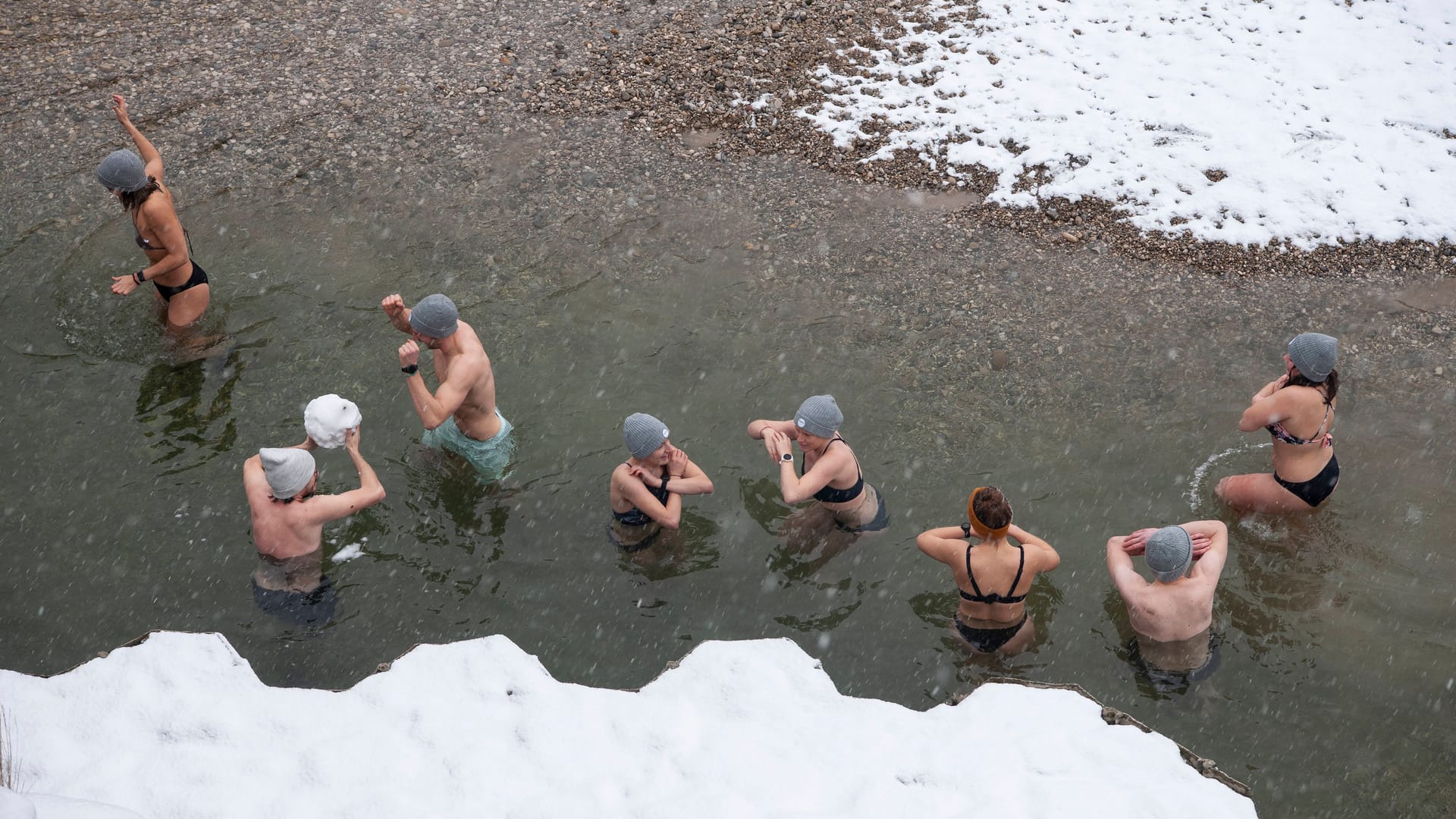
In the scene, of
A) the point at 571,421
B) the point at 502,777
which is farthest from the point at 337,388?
the point at 502,777

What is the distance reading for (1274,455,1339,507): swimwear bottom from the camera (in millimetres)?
6500

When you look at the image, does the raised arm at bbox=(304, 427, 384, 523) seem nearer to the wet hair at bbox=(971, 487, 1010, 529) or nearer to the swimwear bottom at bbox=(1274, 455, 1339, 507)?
the wet hair at bbox=(971, 487, 1010, 529)

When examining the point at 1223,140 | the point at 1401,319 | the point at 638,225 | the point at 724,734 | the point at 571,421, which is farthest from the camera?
the point at 1223,140

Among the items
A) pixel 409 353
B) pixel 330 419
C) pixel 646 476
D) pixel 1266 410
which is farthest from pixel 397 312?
pixel 1266 410

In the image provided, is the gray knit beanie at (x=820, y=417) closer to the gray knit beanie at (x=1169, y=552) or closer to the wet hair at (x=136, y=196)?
the gray knit beanie at (x=1169, y=552)

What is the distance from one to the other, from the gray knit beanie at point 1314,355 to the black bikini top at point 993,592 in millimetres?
2334

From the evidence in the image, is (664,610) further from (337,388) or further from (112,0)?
(112,0)

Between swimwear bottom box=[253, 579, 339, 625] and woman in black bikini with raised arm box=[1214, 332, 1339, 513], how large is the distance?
6.29 m

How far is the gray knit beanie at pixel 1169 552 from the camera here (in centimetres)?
536

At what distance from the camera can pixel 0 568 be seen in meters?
6.50

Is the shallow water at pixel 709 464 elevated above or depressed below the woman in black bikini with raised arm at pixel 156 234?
below

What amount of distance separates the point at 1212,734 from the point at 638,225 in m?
6.48

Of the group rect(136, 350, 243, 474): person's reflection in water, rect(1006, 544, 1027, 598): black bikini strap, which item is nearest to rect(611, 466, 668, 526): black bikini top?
rect(1006, 544, 1027, 598): black bikini strap

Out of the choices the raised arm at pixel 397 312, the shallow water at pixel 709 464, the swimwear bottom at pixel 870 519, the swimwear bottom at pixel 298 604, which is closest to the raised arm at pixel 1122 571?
the shallow water at pixel 709 464
